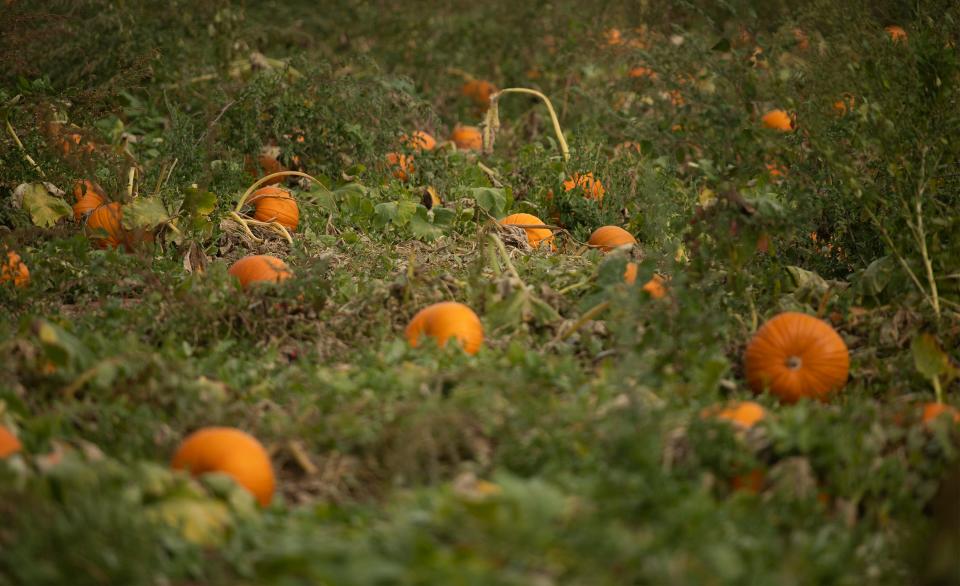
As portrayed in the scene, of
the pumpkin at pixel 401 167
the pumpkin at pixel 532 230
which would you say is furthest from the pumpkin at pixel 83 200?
the pumpkin at pixel 532 230

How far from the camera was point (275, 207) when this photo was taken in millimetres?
5785

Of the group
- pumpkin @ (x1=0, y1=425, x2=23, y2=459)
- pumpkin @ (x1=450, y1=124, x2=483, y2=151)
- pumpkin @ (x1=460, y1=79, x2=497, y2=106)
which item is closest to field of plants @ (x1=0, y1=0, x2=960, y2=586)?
pumpkin @ (x1=0, y1=425, x2=23, y2=459)

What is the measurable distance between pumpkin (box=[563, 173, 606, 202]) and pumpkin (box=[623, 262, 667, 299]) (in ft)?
5.14

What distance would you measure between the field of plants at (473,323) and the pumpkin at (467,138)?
308 millimetres

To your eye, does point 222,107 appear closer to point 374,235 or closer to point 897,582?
point 374,235

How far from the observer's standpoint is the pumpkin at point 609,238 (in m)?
5.52

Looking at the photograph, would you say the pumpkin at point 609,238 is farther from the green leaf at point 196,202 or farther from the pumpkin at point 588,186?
the green leaf at point 196,202

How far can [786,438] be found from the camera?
3092 mm

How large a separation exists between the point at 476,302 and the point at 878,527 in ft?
6.00

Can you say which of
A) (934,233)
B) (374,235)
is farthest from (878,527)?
(374,235)

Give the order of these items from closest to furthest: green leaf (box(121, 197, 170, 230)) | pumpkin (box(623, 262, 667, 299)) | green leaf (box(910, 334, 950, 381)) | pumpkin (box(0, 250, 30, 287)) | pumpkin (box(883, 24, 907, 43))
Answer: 1. green leaf (box(910, 334, 950, 381))
2. pumpkin (box(623, 262, 667, 299))
3. pumpkin (box(0, 250, 30, 287))
4. pumpkin (box(883, 24, 907, 43))
5. green leaf (box(121, 197, 170, 230))

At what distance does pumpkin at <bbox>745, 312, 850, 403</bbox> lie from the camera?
3.90 metres

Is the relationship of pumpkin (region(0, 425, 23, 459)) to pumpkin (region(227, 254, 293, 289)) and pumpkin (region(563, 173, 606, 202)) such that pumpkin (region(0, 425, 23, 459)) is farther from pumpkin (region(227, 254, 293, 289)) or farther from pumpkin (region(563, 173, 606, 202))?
pumpkin (region(563, 173, 606, 202))

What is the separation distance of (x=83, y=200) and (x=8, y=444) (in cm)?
288
